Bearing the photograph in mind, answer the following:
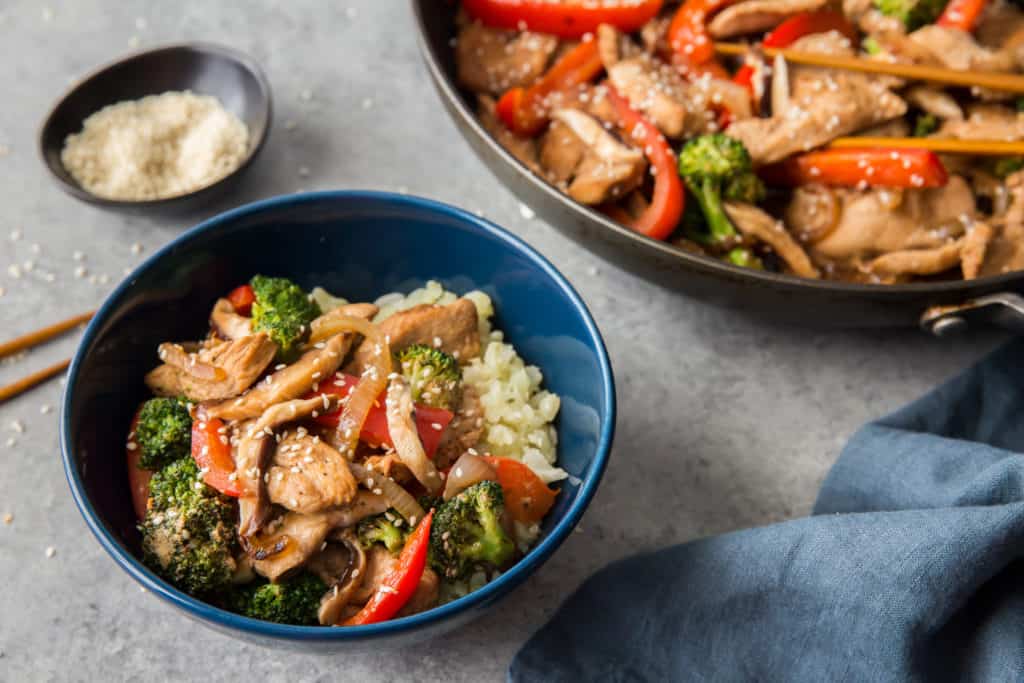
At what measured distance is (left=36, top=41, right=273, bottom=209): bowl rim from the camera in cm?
275

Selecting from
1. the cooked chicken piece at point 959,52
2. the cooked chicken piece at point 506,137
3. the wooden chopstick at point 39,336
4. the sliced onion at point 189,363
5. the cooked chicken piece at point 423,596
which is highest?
the cooked chicken piece at point 959,52

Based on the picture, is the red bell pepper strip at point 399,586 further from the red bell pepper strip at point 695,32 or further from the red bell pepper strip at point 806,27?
the red bell pepper strip at point 806,27

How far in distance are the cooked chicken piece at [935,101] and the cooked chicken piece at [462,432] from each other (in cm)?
170

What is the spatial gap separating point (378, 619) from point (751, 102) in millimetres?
1887

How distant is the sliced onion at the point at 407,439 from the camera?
6.95ft

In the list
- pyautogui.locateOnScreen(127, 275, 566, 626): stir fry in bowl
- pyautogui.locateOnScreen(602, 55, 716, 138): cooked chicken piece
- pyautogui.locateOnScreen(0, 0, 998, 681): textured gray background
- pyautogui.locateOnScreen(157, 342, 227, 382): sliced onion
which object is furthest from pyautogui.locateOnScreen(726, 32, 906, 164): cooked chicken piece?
pyautogui.locateOnScreen(157, 342, 227, 382): sliced onion

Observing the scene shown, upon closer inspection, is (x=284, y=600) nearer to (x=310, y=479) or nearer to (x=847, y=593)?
(x=310, y=479)

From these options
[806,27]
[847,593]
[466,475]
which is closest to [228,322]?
[466,475]

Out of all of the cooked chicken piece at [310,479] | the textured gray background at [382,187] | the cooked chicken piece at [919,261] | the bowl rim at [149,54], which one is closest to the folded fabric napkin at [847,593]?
the textured gray background at [382,187]

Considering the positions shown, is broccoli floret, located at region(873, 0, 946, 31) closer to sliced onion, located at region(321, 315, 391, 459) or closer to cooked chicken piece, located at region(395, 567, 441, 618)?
sliced onion, located at region(321, 315, 391, 459)

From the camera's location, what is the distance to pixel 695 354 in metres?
2.83

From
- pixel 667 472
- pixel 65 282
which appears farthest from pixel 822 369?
pixel 65 282

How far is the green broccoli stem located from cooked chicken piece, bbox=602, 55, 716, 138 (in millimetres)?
201

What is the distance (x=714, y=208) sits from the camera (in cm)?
271
